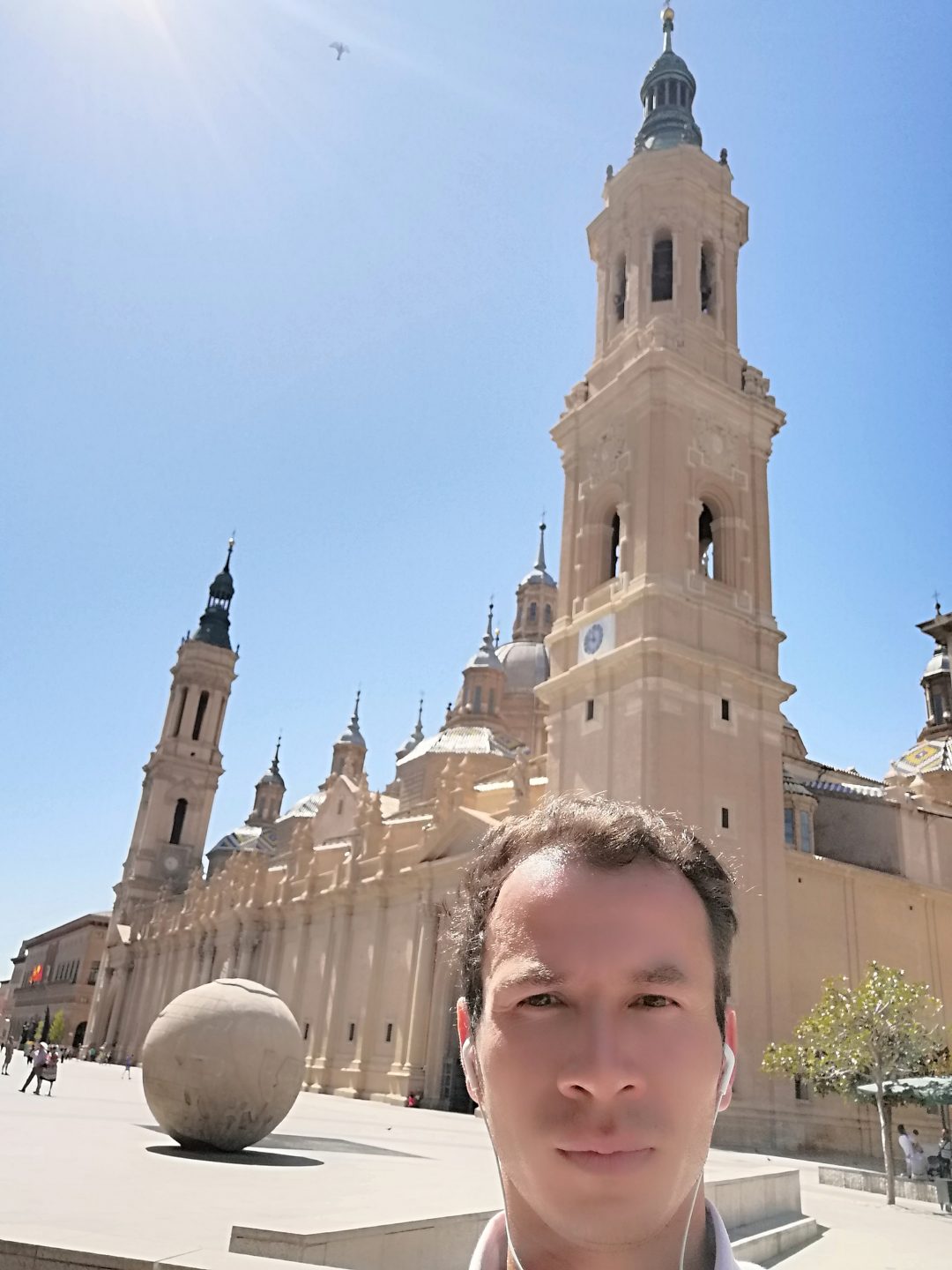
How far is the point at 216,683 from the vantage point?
251ft

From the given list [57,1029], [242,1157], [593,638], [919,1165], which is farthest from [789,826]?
[57,1029]

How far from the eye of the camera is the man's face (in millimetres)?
1450

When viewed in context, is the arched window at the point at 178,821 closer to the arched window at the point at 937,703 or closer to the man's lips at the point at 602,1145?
the arched window at the point at 937,703

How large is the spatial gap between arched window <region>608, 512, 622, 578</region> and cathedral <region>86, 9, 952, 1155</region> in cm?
12

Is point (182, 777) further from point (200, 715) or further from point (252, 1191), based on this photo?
point (252, 1191)

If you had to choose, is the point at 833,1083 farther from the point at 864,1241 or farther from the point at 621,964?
the point at 621,964

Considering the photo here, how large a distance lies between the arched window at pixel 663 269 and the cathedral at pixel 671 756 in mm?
89

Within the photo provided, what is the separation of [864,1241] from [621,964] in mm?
12001

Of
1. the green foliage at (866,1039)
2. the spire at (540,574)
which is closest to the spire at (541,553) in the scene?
the spire at (540,574)

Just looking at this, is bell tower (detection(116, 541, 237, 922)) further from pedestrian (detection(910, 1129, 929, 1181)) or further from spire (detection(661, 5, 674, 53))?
pedestrian (detection(910, 1129, 929, 1181))

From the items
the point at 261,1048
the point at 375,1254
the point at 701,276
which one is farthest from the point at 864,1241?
the point at 701,276

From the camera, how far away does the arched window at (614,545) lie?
3083cm

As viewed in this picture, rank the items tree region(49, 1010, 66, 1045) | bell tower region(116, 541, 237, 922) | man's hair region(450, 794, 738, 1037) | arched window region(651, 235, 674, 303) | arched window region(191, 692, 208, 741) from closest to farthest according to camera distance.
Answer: man's hair region(450, 794, 738, 1037) < arched window region(651, 235, 674, 303) < bell tower region(116, 541, 237, 922) < arched window region(191, 692, 208, 741) < tree region(49, 1010, 66, 1045)

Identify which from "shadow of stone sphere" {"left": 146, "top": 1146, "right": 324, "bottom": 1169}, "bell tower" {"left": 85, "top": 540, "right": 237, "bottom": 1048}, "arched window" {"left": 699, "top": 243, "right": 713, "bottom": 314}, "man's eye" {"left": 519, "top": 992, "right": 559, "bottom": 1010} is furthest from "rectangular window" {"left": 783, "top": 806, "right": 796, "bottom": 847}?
"bell tower" {"left": 85, "top": 540, "right": 237, "bottom": 1048}
